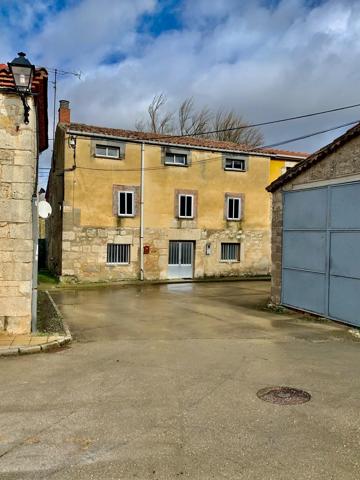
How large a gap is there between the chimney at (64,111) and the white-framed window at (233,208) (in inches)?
379

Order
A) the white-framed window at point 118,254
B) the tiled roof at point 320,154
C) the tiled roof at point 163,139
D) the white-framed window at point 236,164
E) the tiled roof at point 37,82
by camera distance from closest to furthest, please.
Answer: the tiled roof at point 37,82, the tiled roof at point 320,154, the tiled roof at point 163,139, the white-framed window at point 118,254, the white-framed window at point 236,164

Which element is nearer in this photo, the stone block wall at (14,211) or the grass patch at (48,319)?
the stone block wall at (14,211)

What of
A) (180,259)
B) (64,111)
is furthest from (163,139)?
(180,259)

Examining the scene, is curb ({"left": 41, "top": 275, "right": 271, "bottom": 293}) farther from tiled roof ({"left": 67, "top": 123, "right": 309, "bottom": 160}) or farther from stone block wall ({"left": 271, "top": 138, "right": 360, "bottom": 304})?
stone block wall ({"left": 271, "top": 138, "right": 360, "bottom": 304})

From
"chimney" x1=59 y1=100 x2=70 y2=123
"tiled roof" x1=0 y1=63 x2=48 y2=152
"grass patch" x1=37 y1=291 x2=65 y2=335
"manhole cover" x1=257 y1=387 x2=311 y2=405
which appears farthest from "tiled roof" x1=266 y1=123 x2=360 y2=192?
"chimney" x1=59 y1=100 x2=70 y2=123

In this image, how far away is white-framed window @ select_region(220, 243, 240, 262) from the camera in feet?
83.4

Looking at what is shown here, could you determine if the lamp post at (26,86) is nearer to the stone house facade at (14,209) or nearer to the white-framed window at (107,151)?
the stone house facade at (14,209)

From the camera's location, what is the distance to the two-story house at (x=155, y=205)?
21905 millimetres

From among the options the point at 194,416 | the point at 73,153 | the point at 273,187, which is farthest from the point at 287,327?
the point at 73,153

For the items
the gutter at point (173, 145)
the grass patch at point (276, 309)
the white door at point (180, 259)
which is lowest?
the grass patch at point (276, 309)

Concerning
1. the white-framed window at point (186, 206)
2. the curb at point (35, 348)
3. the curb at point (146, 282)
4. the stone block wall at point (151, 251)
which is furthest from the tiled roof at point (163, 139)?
the curb at point (35, 348)

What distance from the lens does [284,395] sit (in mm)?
5754

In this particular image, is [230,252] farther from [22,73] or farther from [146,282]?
[22,73]

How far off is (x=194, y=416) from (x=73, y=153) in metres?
18.4
